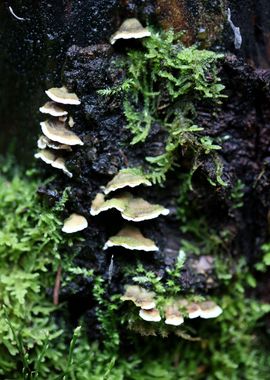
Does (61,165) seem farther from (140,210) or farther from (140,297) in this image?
(140,297)

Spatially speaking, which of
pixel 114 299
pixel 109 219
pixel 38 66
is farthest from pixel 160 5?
pixel 114 299

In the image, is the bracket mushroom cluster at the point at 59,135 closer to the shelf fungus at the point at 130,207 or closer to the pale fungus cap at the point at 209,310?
the shelf fungus at the point at 130,207

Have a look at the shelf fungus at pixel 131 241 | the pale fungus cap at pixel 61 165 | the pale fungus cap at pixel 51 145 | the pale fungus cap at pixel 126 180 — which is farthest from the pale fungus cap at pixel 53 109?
the shelf fungus at pixel 131 241

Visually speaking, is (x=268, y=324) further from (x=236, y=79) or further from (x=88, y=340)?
(x=236, y=79)

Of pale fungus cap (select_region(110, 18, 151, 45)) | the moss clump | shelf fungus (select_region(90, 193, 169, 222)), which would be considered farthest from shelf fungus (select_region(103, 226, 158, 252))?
pale fungus cap (select_region(110, 18, 151, 45))

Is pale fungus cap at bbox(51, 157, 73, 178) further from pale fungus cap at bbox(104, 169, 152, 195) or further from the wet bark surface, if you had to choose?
pale fungus cap at bbox(104, 169, 152, 195)

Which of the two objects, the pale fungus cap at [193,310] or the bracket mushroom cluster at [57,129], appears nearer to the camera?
the bracket mushroom cluster at [57,129]
